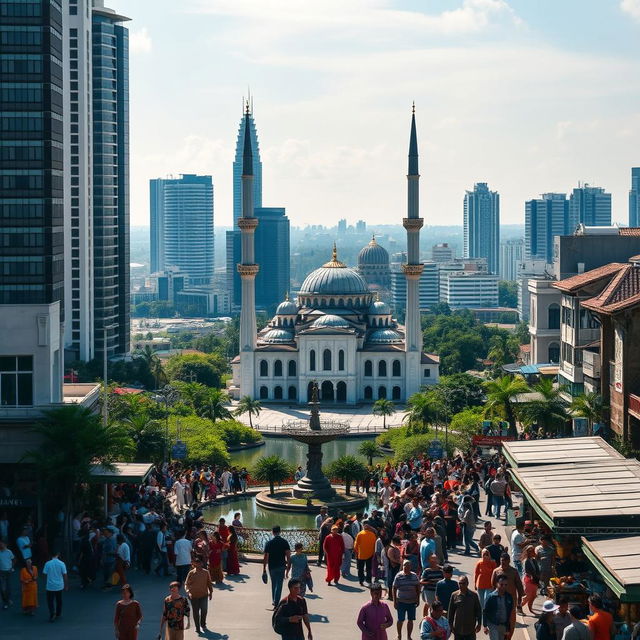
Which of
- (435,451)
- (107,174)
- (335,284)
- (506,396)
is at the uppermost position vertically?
(107,174)

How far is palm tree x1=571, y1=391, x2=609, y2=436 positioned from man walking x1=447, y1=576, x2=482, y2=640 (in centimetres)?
2517

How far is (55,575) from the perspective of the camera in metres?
22.2

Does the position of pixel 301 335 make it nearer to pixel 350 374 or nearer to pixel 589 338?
pixel 350 374

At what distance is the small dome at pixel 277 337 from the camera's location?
98938 mm

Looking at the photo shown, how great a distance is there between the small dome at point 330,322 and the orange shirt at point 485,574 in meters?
77.1

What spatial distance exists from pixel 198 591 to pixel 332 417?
2559 inches

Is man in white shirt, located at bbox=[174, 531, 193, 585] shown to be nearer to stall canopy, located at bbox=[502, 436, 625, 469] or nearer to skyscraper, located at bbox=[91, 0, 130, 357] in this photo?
stall canopy, located at bbox=[502, 436, 625, 469]

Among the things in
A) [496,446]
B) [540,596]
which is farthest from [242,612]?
[496,446]

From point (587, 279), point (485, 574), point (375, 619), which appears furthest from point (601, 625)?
point (587, 279)

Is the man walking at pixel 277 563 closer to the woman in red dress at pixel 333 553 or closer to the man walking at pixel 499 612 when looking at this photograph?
the woman in red dress at pixel 333 553

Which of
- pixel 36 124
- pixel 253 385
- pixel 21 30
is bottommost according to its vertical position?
pixel 253 385

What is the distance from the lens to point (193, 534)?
2608 centimetres

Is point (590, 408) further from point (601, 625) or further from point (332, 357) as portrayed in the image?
point (332, 357)

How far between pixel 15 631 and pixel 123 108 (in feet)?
322
